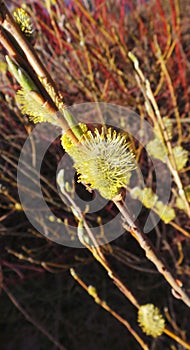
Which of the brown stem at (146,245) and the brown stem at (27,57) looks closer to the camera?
the brown stem at (27,57)

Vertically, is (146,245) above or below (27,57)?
below

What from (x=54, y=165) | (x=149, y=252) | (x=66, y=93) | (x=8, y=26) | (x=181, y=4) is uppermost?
(x=181, y=4)

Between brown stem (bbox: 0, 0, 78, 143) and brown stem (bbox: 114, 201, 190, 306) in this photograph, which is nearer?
brown stem (bbox: 0, 0, 78, 143)

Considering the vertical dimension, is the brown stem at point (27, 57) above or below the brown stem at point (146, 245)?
above

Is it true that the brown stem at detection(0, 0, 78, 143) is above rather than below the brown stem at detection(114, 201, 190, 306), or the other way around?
above

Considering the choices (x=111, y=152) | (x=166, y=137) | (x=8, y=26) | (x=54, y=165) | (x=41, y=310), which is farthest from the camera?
(x=54, y=165)

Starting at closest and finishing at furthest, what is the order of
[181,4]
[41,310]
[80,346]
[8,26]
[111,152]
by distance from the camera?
[8,26], [111,152], [80,346], [41,310], [181,4]

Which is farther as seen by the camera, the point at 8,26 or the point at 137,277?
the point at 137,277

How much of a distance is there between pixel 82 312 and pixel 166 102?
1.13m

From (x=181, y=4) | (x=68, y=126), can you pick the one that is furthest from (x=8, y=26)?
Result: (x=181, y=4)

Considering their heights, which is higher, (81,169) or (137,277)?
(81,169)

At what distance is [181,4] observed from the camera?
8.30ft

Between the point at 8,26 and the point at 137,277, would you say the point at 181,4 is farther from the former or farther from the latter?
the point at 8,26

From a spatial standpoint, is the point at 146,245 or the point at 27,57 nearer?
the point at 27,57
